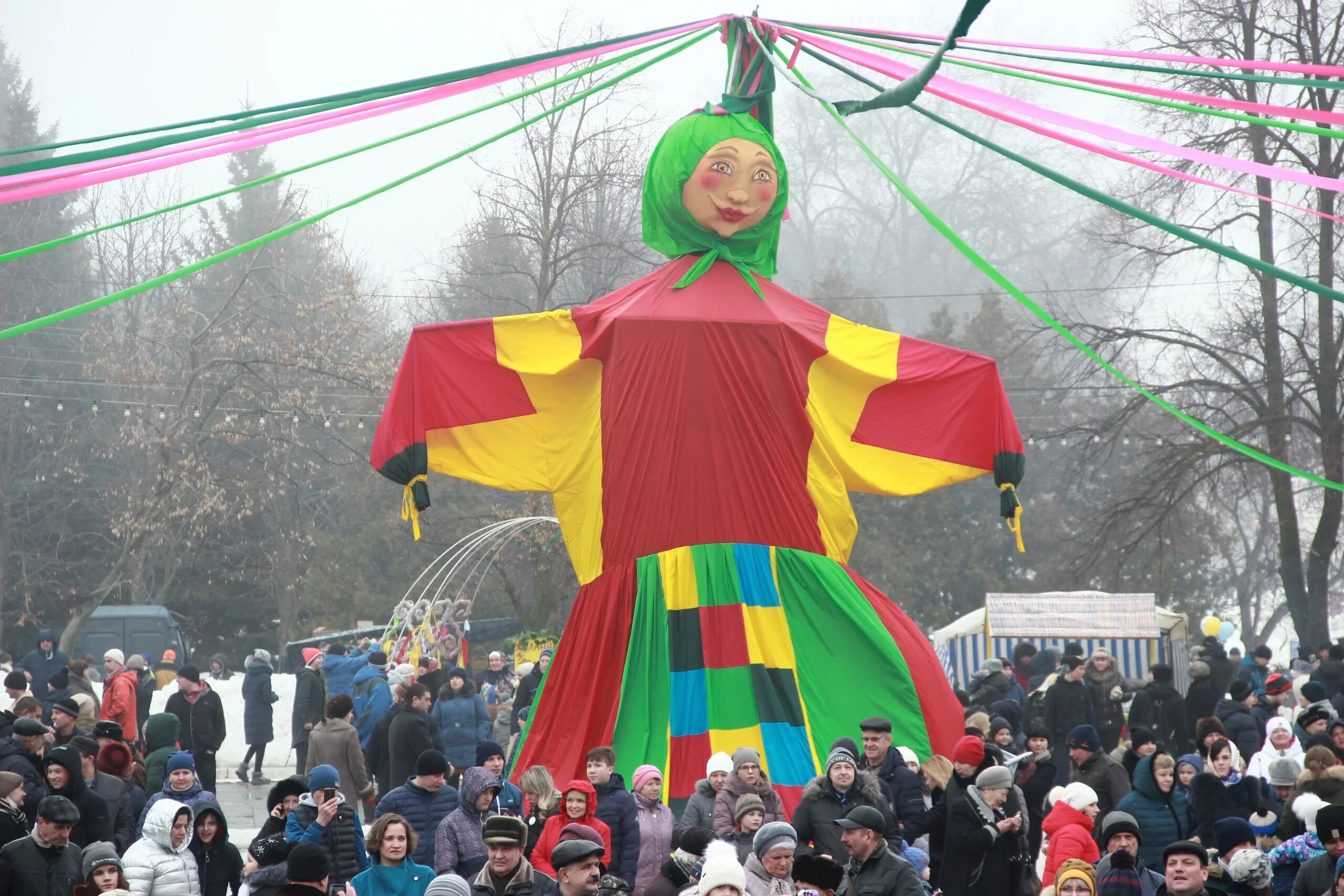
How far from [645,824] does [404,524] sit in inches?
1002

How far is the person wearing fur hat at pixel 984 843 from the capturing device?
24.7ft

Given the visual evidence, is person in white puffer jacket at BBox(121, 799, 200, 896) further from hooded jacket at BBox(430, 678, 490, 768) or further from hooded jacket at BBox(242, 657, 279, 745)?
hooded jacket at BBox(242, 657, 279, 745)

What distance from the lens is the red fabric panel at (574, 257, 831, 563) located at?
1008cm

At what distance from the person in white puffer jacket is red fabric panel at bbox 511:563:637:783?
7.84 ft

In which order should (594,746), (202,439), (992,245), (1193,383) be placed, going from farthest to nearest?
1. (992,245)
2. (202,439)
3. (1193,383)
4. (594,746)

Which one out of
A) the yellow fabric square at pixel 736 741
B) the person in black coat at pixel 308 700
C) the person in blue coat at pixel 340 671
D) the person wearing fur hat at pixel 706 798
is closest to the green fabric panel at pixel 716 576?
the yellow fabric square at pixel 736 741

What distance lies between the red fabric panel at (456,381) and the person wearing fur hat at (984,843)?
4.36m

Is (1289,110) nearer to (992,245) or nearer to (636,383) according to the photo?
(636,383)

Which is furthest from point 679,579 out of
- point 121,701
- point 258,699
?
point 258,699

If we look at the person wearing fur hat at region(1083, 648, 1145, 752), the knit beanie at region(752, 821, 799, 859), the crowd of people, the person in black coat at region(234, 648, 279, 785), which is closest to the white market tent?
the person wearing fur hat at region(1083, 648, 1145, 752)

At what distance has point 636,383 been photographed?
10203 mm

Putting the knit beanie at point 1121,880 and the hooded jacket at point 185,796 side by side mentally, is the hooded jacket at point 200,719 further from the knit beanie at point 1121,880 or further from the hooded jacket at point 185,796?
the knit beanie at point 1121,880

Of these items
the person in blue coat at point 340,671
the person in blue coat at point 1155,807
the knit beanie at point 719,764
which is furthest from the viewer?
the person in blue coat at point 340,671

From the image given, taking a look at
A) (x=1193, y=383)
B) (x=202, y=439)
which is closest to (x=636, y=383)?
(x=1193, y=383)
